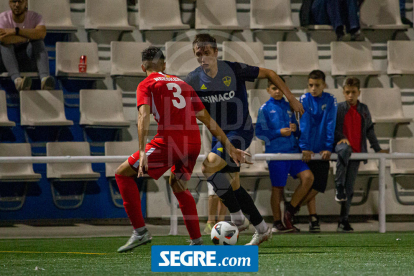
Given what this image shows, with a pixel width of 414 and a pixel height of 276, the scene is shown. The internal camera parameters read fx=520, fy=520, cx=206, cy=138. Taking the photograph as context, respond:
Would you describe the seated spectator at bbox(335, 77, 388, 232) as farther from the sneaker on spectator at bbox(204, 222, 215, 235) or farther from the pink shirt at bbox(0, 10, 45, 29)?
the pink shirt at bbox(0, 10, 45, 29)

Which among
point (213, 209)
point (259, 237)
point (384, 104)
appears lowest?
point (213, 209)

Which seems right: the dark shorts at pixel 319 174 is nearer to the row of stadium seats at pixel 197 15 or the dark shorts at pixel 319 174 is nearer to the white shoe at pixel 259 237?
the white shoe at pixel 259 237

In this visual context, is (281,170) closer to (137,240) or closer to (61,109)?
(137,240)

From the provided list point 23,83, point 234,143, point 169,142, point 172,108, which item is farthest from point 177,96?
point 23,83

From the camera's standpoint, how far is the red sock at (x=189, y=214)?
3562 millimetres

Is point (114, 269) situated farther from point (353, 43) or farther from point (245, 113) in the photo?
point (353, 43)

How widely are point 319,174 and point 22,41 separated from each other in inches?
147

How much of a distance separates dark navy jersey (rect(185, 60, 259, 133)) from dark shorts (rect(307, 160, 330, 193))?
5.52 ft

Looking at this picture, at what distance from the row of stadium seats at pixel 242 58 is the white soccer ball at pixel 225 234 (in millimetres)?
3171

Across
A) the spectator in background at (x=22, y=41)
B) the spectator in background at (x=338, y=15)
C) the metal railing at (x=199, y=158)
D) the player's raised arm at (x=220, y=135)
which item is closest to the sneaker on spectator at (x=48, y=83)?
the spectator in background at (x=22, y=41)

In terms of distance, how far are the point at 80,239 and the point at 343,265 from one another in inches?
110

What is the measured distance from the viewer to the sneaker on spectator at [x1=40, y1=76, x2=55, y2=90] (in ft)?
19.6

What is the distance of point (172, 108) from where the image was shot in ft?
11.4

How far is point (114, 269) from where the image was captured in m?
2.83
